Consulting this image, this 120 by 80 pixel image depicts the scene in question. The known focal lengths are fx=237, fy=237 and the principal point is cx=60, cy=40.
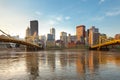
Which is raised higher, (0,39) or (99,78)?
(0,39)

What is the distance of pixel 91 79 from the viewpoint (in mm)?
21531

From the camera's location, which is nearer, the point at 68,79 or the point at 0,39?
the point at 68,79

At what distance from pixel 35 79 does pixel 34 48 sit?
535ft

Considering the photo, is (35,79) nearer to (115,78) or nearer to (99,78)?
(99,78)

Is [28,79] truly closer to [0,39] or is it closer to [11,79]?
[11,79]

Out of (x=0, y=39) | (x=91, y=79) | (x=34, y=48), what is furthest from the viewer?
(x=34, y=48)

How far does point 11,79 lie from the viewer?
71.4ft

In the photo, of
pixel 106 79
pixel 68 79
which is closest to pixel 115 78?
pixel 106 79

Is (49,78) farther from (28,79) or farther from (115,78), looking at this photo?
(115,78)

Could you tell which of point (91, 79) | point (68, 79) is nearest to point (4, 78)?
point (68, 79)

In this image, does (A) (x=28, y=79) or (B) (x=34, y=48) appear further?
(B) (x=34, y=48)

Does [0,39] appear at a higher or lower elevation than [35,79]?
higher

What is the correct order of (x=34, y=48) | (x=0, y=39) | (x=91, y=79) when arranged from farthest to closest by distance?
(x=34, y=48)
(x=0, y=39)
(x=91, y=79)

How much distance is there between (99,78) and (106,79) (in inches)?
30.9
